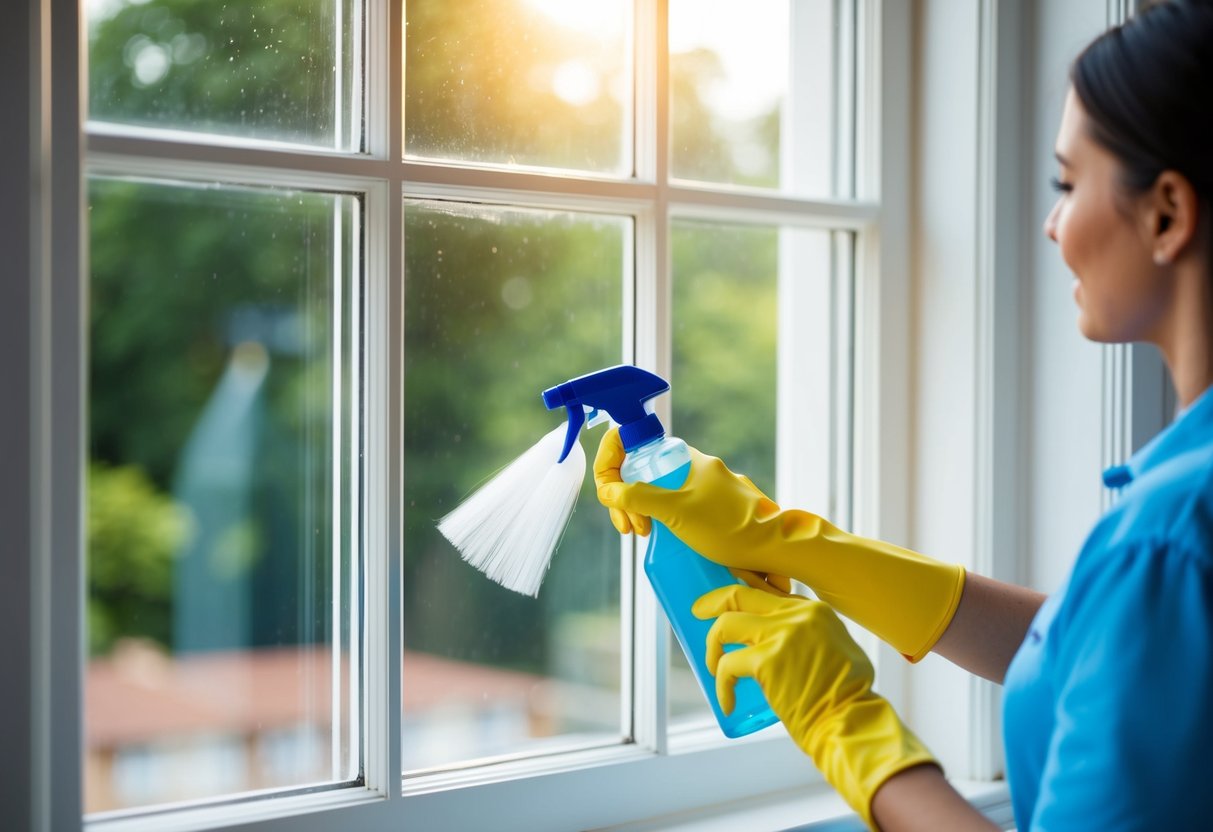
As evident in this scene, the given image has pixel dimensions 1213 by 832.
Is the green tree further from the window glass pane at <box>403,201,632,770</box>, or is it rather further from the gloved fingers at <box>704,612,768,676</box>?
the gloved fingers at <box>704,612,768,676</box>

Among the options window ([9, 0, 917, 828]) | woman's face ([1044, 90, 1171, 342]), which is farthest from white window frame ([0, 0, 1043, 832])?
woman's face ([1044, 90, 1171, 342])

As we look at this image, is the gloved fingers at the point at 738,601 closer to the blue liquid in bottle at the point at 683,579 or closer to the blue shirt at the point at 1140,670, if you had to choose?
the blue liquid in bottle at the point at 683,579

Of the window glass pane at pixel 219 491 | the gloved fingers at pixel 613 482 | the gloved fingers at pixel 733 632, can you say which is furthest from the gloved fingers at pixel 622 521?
the window glass pane at pixel 219 491

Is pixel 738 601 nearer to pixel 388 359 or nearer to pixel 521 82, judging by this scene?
pixel 388 359

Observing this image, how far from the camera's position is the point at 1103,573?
1.91 ft

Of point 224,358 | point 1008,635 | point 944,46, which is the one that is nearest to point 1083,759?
point 1008,635

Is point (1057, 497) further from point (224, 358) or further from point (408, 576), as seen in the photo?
A: point (224, 358)

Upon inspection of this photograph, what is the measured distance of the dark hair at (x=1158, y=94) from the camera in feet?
1.95

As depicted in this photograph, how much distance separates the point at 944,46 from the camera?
1111mm

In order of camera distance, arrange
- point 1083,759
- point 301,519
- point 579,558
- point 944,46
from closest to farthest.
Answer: point 1083,759 < point 301,519 < point 579,558 < point 944,46

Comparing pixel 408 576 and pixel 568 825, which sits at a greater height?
pixel 408 576

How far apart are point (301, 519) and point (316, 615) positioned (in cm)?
8

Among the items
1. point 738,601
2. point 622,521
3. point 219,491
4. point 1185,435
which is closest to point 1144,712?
point 1185,435

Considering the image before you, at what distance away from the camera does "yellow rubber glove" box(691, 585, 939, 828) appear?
2.16 ft
